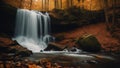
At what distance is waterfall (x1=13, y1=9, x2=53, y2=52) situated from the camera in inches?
1025

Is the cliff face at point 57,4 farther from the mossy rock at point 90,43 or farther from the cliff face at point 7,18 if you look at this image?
the mossy rock at point 90,43

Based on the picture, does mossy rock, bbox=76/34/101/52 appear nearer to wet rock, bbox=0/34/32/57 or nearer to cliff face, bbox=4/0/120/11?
wet rock, bbox=0/34/32/57

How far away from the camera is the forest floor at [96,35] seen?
23.8 m

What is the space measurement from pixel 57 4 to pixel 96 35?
9.46 meters

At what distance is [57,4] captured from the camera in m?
34.4

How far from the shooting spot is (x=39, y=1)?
34.1 metres

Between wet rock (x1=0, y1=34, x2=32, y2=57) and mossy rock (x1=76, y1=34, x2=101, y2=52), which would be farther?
mossy rock (x1=76, y1=34, x2=101, y2=52)

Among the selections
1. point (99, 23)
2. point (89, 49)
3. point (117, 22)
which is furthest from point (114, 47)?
point (99, 23)

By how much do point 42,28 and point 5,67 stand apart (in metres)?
19.1

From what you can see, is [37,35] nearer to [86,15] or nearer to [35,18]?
[35,18]

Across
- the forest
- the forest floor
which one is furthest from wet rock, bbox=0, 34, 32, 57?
the forest floor

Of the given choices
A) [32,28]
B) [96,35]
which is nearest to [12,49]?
[32,28]

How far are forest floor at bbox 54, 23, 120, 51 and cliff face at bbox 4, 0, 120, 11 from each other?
3471 millimetres

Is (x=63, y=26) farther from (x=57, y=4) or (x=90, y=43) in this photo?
(x=90, y=43)
